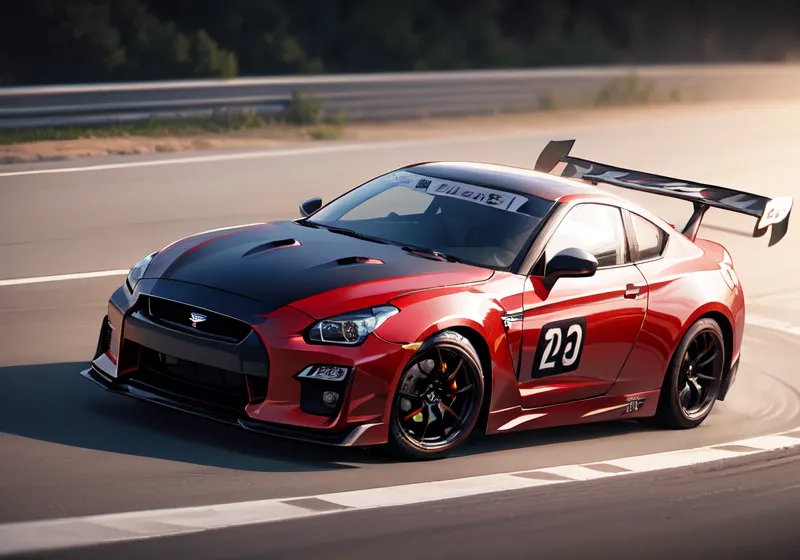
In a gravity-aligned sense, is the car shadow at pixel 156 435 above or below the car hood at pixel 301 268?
below

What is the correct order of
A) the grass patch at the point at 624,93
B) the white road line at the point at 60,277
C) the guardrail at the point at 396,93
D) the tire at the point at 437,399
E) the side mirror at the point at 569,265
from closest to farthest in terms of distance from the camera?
the tire at the point at 437,399
the side mirror at the point at 569,265
the white road line at the point at 60,277
the guardrail at the point at 396,93
the grass patch at the point at 624,93

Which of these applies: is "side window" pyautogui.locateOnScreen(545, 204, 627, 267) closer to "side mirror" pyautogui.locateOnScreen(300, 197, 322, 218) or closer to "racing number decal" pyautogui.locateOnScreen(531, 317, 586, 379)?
"racing number decal" pyautogui.locateOnScreen(531, 317, 586, 379)

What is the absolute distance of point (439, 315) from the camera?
761 cm

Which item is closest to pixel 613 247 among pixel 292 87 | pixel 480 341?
pixel 480 341

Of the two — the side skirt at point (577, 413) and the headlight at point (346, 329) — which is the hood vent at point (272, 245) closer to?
the headlight at point (346, 329)

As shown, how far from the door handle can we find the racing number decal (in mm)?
485

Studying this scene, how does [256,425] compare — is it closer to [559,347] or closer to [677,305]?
[559,347]

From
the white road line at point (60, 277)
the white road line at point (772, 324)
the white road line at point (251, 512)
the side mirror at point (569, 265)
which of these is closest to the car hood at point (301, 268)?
the side mirror at point (569, 265)

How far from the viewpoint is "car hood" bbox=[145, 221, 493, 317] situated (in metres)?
7.59

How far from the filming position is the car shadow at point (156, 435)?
750cm

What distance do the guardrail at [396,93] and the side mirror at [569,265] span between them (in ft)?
45.5

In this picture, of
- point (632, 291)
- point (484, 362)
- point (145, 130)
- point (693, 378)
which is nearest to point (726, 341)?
point (693, 378)

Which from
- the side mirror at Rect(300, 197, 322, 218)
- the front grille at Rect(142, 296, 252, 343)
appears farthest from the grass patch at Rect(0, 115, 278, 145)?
the front grille at Rect(142, 296, 252, 343)

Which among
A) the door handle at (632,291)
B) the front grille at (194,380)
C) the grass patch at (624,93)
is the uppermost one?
the door handle at (632,291)
